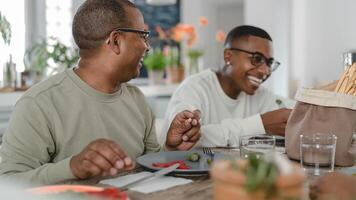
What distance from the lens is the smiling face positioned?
89.2 inches

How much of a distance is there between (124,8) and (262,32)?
1003 mm

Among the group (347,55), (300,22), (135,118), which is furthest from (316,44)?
(135,118)

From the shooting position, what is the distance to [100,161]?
1.05 metres

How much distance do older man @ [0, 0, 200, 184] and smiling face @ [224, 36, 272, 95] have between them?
0.79m

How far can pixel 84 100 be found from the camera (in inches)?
56.3

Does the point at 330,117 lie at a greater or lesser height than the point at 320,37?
lesser

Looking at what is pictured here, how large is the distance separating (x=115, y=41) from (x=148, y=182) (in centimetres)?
59

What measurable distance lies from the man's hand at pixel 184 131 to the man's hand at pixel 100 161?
470 millimetres

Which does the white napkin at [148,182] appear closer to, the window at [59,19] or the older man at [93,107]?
the older man at [93,107]

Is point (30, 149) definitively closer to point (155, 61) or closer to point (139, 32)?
point (139, 32)

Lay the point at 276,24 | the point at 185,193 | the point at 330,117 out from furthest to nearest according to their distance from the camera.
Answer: the point at 276,24, the point at 330,117, the point at 185,193

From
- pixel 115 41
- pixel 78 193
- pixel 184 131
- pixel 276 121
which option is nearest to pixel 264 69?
pixel 276 121

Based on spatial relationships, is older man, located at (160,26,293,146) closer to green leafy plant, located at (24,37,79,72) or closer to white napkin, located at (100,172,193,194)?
white napkin, located at (100,172,193,194)

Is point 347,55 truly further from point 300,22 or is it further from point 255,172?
point 300,22
